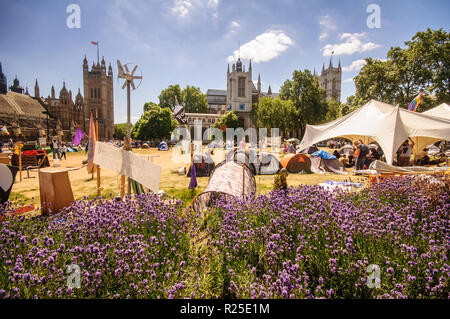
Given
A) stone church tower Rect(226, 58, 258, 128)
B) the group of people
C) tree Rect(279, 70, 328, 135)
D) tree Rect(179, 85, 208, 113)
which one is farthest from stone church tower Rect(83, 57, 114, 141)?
tree Rect(279, 70, 328, 135)

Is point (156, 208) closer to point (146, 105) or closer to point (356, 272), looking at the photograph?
point (356, 272)

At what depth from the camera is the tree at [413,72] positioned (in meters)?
25.6

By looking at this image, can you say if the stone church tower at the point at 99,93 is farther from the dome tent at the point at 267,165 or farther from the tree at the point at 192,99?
the dome tent at the point at 267,165

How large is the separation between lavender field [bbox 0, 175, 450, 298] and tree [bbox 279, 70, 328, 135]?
4794 centimetres

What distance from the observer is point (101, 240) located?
A: 3.12 metres

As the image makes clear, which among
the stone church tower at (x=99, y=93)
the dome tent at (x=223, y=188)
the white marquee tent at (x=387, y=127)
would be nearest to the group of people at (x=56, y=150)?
the dome tent at (x=223, y=188)

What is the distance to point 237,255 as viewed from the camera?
9.85ft

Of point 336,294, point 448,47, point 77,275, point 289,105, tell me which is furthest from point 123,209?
point 289,105

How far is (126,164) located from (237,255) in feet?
9.42

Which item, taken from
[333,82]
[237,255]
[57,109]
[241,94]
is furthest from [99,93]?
[333,82]

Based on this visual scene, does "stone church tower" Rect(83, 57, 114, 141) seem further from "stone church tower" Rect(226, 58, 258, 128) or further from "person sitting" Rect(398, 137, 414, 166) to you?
"person sitting" Rect(398, 137, 414, 166)

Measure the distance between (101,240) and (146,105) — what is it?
72688 millimetres

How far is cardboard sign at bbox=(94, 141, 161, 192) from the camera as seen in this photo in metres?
4.42

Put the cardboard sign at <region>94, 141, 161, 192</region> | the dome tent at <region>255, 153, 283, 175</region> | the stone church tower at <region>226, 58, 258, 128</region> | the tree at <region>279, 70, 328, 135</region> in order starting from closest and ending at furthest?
the cardboard sign at <region>94, 141, 161, 192</region>, the dome tent at <region>255, 153, 283, 175</region>, the tree at <region>279, 70, 328, 135</region>, the stone church tower at <region>226, 58, 258, 128</region>
